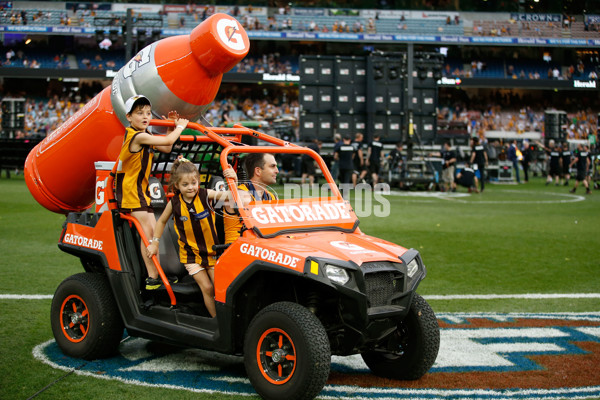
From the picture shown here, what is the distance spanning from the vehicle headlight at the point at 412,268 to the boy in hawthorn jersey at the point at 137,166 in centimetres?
197

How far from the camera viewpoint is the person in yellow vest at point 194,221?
199 inches

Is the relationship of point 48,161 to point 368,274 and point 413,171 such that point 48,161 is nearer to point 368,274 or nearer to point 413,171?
point 368,274

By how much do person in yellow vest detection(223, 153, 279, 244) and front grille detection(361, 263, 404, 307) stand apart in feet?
3.72

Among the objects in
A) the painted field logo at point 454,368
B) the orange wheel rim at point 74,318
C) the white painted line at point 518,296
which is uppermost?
the orange wheel rim at point 74,318

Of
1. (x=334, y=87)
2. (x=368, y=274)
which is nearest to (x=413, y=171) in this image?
(x=334, y=87)

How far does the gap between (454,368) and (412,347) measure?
58 centimetres

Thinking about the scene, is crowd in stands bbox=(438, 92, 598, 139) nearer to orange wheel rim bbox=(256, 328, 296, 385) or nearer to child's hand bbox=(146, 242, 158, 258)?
child's hand bbox=(146, 242, 158, 258)

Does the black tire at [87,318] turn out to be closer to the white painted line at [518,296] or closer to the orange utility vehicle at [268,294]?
the orange utility vehicle at [268,294]

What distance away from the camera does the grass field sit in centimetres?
496

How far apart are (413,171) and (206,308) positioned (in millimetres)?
20330

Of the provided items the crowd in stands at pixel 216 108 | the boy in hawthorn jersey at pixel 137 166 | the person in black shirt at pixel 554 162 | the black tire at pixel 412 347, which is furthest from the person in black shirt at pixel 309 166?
the black tire at pixel 412 347

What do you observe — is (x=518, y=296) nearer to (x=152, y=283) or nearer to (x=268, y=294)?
(x=268, y=294)

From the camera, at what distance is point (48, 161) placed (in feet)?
21.9

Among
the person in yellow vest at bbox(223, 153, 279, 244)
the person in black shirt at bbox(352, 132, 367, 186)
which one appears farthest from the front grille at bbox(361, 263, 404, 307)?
the person in black shirt at bbox(352, 132, 367, 186)
